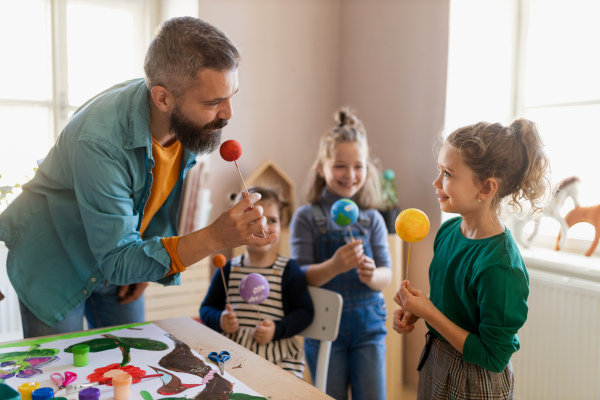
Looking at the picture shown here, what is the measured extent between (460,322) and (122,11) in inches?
106

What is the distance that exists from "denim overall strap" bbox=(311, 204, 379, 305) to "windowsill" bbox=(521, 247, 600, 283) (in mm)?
844

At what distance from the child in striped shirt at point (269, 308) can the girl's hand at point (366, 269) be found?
0.21 meters

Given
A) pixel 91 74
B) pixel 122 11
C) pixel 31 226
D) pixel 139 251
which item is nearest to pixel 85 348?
pixel 139 251

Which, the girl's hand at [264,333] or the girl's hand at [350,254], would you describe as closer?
the girl's hand at [264,333]

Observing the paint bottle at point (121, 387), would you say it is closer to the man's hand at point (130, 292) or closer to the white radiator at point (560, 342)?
the man's hand at point (130, 292)

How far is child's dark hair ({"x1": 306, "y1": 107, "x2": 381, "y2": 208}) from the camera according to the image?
2.10 metres

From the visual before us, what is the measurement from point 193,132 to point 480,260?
0.84m

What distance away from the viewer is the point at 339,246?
2090 millimetres

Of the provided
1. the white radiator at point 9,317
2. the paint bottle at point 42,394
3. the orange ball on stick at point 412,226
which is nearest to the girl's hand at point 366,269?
the orange ball on stick at point 412,226

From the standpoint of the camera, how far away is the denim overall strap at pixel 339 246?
6.72 ft

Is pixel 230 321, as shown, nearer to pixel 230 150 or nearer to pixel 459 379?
pixel 230 150

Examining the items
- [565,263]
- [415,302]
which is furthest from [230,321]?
[565,263]

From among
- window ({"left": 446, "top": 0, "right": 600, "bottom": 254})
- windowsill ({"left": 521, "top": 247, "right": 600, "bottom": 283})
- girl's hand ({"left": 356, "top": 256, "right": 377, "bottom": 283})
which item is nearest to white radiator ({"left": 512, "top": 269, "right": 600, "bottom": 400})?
windowsill ({"left": 521, "top": 247, "right": 600, "bottom": 283})

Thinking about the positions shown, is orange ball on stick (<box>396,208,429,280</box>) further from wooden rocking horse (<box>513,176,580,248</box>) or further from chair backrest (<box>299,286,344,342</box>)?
wooden rocking horse (<box>513,176,580,248</box>)
